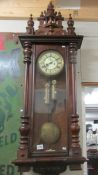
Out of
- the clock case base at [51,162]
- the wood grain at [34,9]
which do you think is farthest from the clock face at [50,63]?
the wood grain at [34,9]

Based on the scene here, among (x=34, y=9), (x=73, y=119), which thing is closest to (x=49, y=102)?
(x=73, y=119)

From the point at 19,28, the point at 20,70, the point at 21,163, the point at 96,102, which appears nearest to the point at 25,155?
the point at 21,163

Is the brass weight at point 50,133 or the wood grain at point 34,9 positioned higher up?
the wood grain at point 34,9

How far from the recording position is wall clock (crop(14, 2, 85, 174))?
1.82 meters

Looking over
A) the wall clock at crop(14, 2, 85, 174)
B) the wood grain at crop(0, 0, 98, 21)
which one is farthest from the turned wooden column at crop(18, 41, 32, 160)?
the wood grain at crop(0, 0, 98, 21)

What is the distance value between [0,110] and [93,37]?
104 centimetres

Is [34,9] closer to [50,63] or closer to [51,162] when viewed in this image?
[50,63]

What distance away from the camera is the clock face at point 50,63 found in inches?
78.5

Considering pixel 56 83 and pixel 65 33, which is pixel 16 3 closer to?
pixel 65 33

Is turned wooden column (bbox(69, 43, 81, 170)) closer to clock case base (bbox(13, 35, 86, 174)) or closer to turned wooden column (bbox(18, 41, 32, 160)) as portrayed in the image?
clock case base (bbox(13, 35, 86, 174))

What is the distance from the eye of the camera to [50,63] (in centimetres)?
201

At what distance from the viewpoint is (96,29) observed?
2.44 meters

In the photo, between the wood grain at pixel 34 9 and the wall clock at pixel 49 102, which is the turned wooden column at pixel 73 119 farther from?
the wood grain at pixel 34 9

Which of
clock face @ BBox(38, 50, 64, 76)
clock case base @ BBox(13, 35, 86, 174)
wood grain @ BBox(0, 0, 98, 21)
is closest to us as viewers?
clock case base @ BBox(13, 35, 86, 174)
